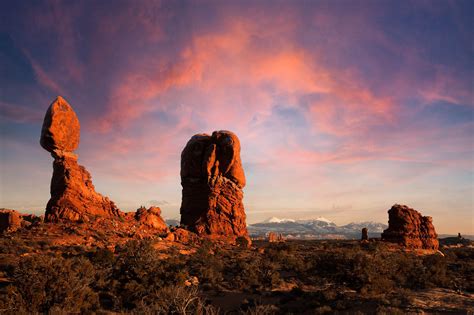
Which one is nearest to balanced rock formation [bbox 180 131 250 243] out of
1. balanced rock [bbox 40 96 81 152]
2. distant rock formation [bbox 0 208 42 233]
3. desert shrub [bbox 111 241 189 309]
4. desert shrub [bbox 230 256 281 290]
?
desert shrub [bbox 230 256 281 290]

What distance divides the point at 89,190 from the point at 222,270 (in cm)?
1810

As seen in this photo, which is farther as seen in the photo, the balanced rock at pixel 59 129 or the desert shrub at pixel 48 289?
the balanced rock at pixel 59 129

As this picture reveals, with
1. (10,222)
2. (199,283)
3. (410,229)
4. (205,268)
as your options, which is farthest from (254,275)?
(410,229)

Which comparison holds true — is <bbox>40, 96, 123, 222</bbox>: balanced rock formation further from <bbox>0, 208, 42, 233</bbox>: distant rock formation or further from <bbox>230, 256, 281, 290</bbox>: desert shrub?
<bbox>230, 256, 281, 290</bbox>: desert shrub

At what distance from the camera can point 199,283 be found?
76.4 feet

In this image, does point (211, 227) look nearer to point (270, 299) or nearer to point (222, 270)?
point (222, 270)

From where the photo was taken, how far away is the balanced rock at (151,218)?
38.4 metres

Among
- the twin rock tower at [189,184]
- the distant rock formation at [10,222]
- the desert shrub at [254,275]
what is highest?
the twin rock tower at [189,184]

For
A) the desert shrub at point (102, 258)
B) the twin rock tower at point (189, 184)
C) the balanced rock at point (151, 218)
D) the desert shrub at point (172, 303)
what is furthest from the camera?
the balanced rock at point (151, 218)

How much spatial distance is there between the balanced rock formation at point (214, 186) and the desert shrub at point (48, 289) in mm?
25423

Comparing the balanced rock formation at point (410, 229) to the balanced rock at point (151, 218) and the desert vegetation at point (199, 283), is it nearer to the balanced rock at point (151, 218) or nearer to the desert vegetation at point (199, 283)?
the desert vegetation at point (199, 283)

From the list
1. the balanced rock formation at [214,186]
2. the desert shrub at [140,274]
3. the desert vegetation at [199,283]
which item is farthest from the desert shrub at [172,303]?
the balanced rock formation at [214,186]

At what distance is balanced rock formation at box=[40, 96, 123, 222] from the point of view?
1217 inches

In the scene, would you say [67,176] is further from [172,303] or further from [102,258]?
[172,303]
